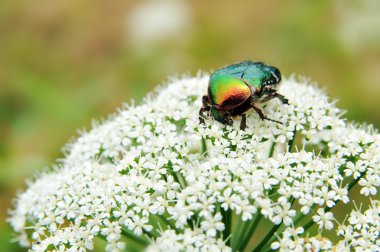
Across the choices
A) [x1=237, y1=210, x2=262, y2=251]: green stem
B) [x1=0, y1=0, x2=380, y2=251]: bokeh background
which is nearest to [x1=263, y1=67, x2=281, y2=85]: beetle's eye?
[x1=237, y1=210, x2=262, y2=251]: green stem

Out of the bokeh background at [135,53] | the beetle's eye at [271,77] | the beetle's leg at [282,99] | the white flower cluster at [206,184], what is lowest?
the white flower cluster at [206,184]

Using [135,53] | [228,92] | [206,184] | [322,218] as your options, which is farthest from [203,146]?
[135,53]

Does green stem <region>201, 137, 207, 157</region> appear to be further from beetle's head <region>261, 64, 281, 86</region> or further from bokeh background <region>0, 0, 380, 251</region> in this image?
bokeh background <region>0, 0, 380, 251</region>

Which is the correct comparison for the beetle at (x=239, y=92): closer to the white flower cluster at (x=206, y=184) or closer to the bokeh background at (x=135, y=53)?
the white flower cluster at (x=206, y=184)

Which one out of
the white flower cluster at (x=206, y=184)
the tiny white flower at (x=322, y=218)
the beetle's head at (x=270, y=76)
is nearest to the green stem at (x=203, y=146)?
the white flower cluster at (x=206, y=184)

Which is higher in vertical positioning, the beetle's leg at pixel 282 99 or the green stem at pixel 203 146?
the beetle's leg at pixel 282 99
